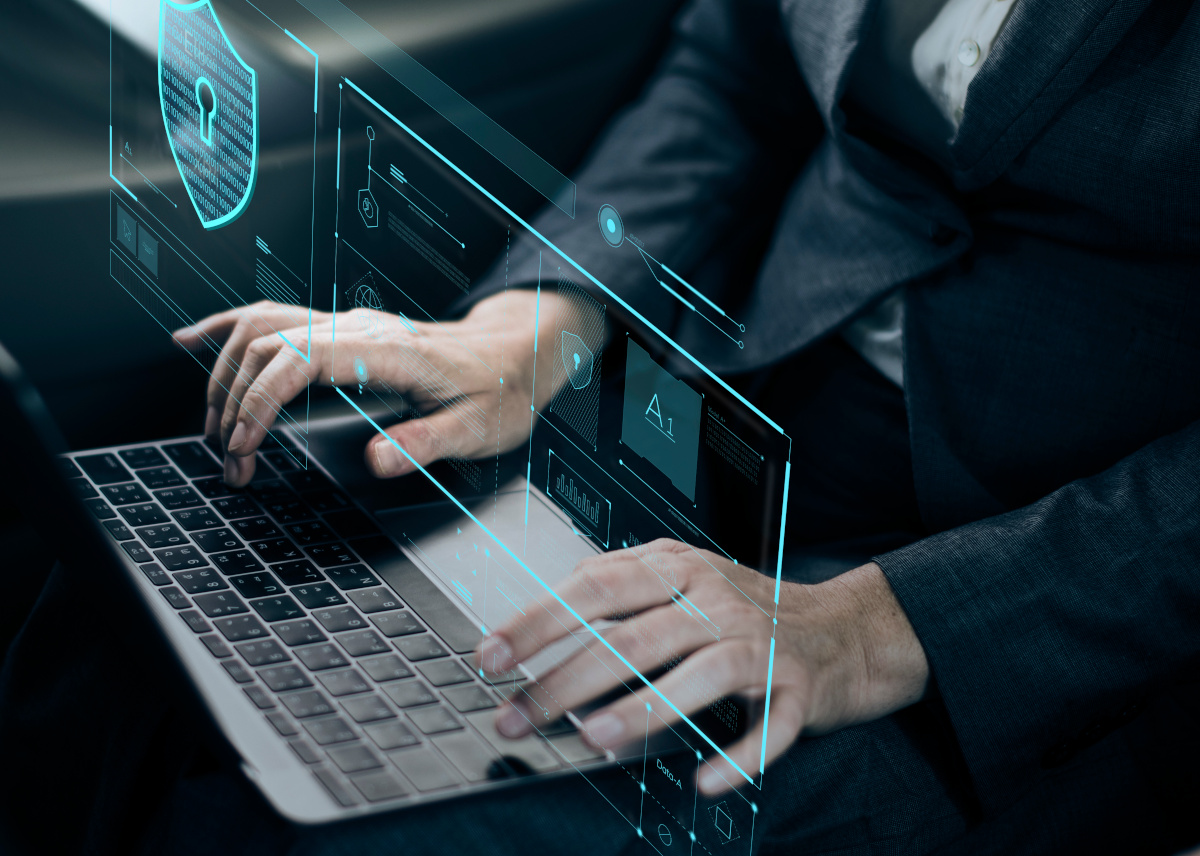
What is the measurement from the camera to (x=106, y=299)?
876 millimetres

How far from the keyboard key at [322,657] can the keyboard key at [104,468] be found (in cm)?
21

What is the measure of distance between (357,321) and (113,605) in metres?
0.21

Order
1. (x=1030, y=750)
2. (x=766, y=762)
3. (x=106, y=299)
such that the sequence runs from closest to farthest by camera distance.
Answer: (x=766, y=762) < (x=1030, y=750) < (x=106, y=299)

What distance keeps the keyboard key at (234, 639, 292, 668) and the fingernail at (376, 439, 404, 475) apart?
0.12 meters

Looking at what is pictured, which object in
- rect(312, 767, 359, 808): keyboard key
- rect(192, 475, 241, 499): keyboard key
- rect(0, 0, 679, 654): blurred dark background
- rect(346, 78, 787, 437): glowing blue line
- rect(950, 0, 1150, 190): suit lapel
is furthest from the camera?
rect(0, 0, 679, 654): blurred dark background

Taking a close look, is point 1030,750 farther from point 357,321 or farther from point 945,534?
point 357,321

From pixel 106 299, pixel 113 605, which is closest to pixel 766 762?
pixel 113 605

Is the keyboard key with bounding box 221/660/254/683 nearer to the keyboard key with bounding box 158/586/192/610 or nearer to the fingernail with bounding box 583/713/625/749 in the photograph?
the keyboard key with bounding box 158/586/192/610

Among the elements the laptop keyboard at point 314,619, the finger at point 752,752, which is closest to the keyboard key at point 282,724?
the laptop keyboard at point 314,619

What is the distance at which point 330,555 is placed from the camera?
0.66 meters

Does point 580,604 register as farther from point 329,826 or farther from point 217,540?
point 217,540

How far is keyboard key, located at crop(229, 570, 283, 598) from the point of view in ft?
2.07

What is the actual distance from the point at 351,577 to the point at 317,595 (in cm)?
2

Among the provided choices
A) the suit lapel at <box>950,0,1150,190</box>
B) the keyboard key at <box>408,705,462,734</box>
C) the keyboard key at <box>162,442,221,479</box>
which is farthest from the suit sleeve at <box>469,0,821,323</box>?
the keyboard key at <box>408,705,462,734</box>
